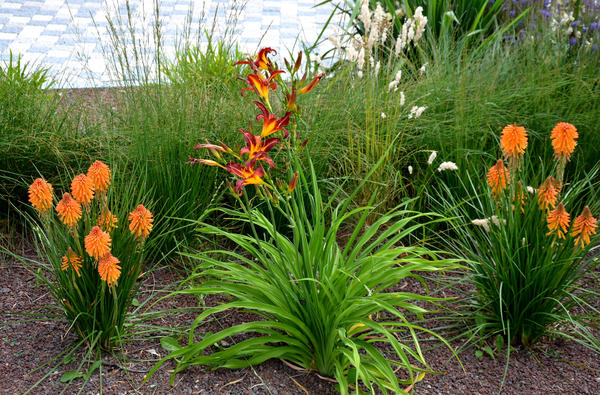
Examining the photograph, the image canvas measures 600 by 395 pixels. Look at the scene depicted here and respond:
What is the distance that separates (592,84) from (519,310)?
6.05 ft

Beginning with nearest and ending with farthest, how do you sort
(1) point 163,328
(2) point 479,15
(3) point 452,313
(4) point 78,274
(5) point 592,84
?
(4) point 78,274 < (1) point 163,328 < (3) point 452,313 < (5) point 592,84 < (2) point 479,15

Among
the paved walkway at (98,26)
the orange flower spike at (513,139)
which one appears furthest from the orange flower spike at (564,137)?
the paved walkway at (98,26)

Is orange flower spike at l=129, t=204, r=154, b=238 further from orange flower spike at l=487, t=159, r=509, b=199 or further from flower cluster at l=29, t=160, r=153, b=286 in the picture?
orange flower spike at l=487, t=159, r=509, b=199

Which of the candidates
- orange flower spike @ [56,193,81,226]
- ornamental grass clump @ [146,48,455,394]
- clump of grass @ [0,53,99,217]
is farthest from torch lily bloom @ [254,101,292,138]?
clump of grass @ [0,53,99,217]

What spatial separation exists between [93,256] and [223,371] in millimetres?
633

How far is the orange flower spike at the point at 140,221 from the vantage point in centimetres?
226

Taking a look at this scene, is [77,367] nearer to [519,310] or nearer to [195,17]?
[519,310]

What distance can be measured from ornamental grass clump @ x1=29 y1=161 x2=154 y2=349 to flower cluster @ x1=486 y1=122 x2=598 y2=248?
1.29 meters

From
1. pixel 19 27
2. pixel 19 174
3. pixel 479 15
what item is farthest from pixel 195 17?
pixel 19 174

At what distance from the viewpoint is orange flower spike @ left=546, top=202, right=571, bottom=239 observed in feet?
7.58

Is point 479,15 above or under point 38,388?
above

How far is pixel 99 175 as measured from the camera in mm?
2250

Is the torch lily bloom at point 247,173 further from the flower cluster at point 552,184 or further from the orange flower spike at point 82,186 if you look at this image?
the flower cluster at point 552,184

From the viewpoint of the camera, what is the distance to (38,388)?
2.33m
